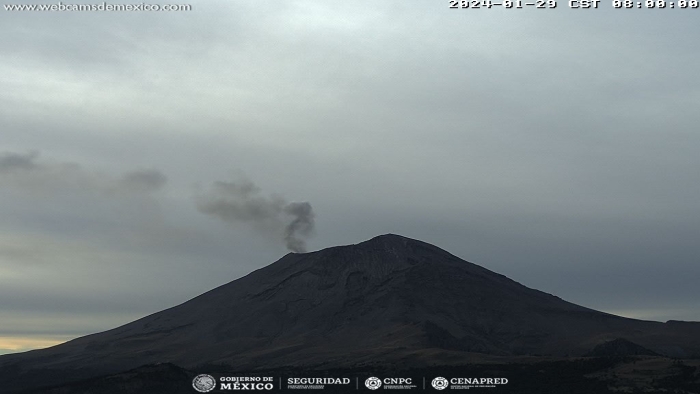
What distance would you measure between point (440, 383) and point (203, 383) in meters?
35.8

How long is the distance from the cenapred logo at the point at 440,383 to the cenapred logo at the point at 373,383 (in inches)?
343

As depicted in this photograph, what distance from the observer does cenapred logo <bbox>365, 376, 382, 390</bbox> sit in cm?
14475

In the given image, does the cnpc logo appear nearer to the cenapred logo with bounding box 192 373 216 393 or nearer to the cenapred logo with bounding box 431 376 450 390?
the cenapred logo with bounding box 431 376 450 390

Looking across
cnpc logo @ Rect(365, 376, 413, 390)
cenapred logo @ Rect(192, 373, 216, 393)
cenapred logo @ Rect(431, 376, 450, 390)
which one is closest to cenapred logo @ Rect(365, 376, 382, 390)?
cnpc logo @ Rect(365, 376, 413, 390)

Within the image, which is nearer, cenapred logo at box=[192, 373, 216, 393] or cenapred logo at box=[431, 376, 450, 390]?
cenapred logo at box=[192, 373, 216, 393]

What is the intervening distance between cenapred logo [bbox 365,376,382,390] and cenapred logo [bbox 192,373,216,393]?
2352 centimetres

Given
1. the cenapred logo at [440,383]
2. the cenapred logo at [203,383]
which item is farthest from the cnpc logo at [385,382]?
the cenapred logo at [203,383]

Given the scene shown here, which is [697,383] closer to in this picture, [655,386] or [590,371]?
[655,386]

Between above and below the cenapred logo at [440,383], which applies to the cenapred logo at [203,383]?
above

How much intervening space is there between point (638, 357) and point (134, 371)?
7991 centimetres

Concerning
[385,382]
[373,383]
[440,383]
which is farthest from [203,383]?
[440,383]

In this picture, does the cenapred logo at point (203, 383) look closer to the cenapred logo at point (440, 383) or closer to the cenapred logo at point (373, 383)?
the cenapred logo at point (373, 383)

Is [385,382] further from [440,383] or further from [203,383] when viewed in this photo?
[203,383]

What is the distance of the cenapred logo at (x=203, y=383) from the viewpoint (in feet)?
452
